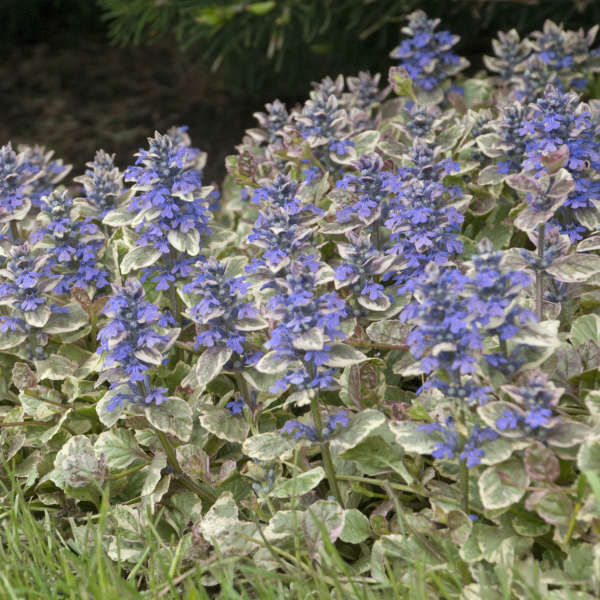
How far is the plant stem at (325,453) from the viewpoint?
6.93 ft

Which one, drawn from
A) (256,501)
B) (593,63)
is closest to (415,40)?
(593,63)

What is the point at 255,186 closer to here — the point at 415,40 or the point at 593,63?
the point at 415,40

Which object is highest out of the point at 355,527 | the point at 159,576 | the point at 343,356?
A: the point at 343,356

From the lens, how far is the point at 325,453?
2.17 m

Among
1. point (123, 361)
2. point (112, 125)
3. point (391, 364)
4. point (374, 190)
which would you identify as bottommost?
point (112, 125)

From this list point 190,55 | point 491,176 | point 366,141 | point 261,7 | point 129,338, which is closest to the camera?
point 129,338

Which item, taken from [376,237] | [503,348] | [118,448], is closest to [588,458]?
[503,348]

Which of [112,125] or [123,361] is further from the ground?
[123,361]

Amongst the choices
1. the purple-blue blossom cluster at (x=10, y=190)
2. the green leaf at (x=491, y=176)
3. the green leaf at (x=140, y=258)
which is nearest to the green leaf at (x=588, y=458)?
the green leaf at (x=491, y=176)

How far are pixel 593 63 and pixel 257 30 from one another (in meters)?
1.70

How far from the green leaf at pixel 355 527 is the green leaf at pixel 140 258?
954 mm

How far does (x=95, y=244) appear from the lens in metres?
2.89

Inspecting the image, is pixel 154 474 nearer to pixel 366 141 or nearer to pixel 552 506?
pixel 552 506

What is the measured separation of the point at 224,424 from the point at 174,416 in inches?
6.2
